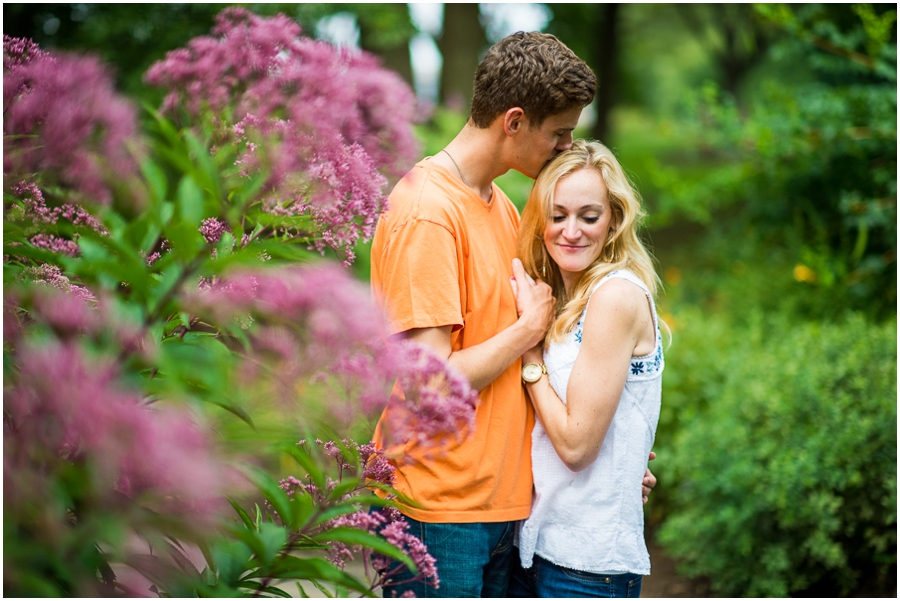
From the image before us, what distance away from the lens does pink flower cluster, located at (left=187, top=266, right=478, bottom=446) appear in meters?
0.99

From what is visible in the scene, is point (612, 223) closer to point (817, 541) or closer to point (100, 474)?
point (100, 474)

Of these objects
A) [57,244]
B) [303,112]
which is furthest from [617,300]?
[57,244]

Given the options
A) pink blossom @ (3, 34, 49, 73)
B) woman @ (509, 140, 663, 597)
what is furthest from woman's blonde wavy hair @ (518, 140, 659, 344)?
pink blossom @ (3, 34, 49, 73)

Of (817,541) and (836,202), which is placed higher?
(836,202)

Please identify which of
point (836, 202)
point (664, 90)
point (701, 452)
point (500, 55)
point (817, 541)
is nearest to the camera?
point (500, 55)

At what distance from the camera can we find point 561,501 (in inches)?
77.4

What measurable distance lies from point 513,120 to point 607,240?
46 cm

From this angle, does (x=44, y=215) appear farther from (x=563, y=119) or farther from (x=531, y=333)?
(x=563, y=119)

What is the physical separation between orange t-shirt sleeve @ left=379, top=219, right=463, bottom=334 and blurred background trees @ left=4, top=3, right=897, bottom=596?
59 cm

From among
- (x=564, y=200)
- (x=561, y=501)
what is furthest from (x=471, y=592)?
(x=564, y=200)

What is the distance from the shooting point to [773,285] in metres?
5.75

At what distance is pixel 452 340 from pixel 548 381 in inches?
12.5

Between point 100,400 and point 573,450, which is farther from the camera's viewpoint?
point 573,450

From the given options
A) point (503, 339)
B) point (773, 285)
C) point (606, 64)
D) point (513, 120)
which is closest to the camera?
point (503, 339)
